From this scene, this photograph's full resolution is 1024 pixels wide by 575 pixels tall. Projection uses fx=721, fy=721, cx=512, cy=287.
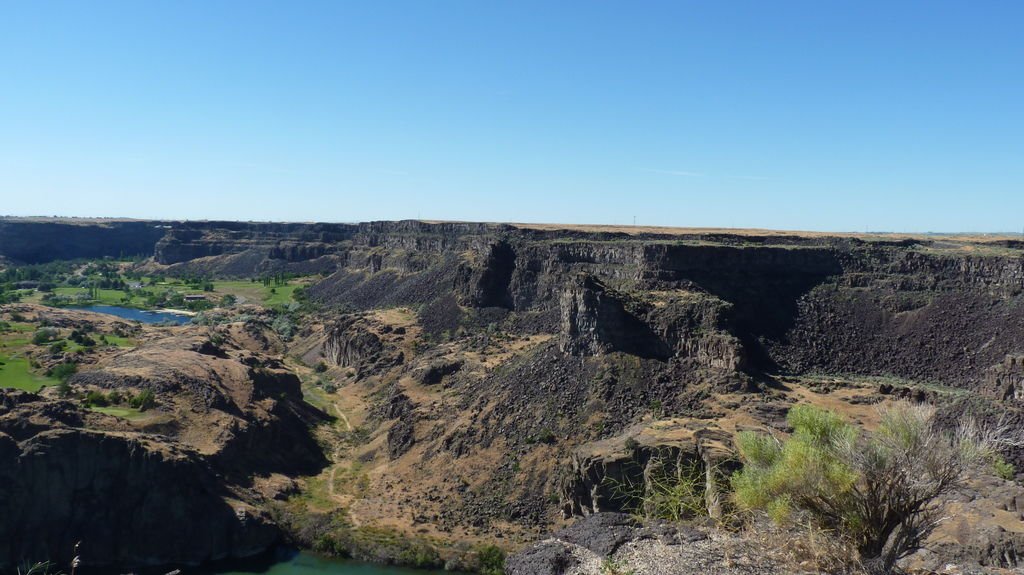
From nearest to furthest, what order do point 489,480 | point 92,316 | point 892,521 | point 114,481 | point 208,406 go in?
point 892,521 → point 114,481 → point 489,480 → point 208,406 → point 92,316

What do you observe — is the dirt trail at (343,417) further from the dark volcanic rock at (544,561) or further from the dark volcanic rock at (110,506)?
the dark volcanic rock at (544,561)

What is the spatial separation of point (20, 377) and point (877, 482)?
75658 millimetres

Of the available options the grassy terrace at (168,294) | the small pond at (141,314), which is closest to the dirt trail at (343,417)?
the small pond at (141,314)

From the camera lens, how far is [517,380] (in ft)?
→ 227

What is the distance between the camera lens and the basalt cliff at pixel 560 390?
161ft

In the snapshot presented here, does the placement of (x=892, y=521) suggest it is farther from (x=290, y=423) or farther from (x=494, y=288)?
(x=494, y=288)

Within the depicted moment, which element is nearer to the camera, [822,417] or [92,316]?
[822,417]

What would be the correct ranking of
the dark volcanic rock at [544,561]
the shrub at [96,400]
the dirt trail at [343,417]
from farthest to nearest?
the dirt trail at [343,417] → the shrub at [96,400] → the dark volcanic rock at [544,561]

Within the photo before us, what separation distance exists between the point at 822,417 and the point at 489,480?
1470 inches

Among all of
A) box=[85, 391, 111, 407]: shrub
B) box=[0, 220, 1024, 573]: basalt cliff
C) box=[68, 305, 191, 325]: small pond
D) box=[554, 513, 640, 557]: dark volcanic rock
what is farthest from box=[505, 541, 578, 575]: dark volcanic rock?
box=[68, 305, 191, 325]: small pond

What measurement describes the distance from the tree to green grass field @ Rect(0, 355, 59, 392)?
220ft

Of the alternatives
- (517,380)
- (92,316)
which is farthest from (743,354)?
(92,316)

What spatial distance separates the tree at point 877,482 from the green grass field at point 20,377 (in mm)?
66917

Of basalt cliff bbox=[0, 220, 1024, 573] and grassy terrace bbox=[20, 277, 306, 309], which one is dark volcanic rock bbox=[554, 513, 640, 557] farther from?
grassy terrace bbox=[20, 277, 306, 309]
